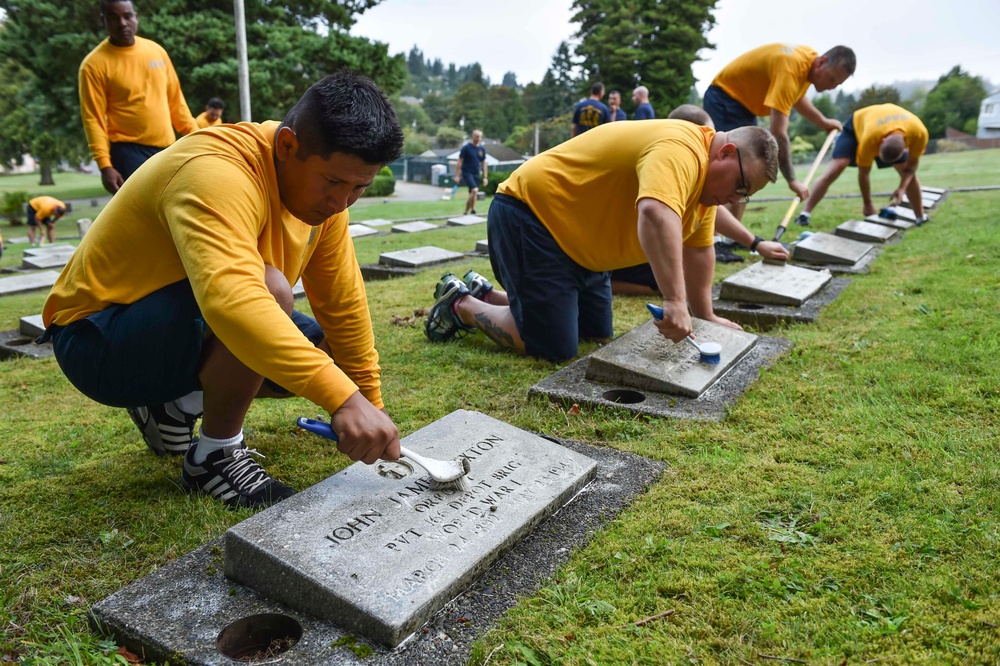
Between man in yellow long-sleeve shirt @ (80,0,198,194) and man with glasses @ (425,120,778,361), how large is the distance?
273 cm

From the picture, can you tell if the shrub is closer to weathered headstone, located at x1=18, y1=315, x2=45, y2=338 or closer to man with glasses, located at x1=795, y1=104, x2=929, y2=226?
weathered headstone, located at x1=18, y1=315, x2=45, y2=338

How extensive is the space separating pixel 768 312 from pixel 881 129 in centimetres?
476

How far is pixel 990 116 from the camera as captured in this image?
2436 inches

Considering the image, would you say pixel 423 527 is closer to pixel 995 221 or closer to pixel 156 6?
pixel 995 221

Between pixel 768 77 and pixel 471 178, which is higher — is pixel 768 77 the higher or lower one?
the higher one

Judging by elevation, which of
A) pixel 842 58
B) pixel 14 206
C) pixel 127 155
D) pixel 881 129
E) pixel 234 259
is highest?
pixel 842 58

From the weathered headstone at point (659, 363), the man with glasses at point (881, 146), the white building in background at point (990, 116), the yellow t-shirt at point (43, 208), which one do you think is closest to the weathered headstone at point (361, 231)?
the man with glasses at point (881, 146)

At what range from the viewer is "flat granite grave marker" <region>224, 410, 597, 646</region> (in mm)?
1661

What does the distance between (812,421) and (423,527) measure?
1.65 metres

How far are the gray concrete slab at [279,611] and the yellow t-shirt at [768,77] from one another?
5.28 meters

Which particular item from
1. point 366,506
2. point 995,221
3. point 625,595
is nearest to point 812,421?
point 625,595

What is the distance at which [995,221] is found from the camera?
25.5 feet

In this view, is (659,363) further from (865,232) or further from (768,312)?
(865,232)

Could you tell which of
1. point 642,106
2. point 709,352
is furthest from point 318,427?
point 642,106
